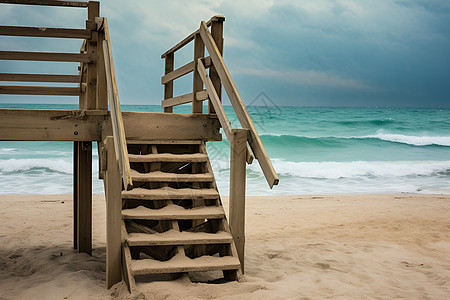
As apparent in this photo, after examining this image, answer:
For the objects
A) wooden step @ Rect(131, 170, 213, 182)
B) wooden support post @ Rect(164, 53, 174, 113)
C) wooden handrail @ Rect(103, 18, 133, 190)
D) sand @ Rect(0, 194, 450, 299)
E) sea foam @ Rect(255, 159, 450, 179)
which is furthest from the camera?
sea foam @ Rect(255, 159, 450, 179)

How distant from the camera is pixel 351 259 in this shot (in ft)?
18.8

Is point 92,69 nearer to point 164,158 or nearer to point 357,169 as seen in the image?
point 164,158

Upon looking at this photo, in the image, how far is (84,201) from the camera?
610 cm

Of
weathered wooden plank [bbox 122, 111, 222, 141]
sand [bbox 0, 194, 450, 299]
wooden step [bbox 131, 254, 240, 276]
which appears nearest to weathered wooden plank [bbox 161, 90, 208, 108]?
weathered wooden plank [bbox 122, 111, 222, 141]

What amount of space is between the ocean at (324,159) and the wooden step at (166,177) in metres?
1.80

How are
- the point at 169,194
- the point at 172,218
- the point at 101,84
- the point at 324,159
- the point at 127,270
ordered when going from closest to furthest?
the point at 127,270
the point at 172,218
the point at 169,194
the point at 101,84
the point at 324,159

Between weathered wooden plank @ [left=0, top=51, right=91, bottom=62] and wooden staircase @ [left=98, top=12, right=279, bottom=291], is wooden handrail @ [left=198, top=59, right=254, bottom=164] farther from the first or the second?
weathered wooden plank @ [left=0, top=51, right=91, bottom=62]

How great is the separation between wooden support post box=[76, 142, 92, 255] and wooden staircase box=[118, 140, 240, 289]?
1.02 metres

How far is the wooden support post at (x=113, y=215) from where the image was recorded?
3920mm

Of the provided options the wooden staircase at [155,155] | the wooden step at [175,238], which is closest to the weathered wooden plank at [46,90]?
the wooden staircase at [155,155]

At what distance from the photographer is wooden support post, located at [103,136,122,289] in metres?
3.92

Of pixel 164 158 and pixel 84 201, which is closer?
pixel 164 158

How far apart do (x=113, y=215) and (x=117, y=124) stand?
0.81 meters

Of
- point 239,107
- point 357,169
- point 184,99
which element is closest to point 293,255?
point 239,107
